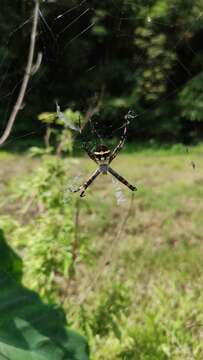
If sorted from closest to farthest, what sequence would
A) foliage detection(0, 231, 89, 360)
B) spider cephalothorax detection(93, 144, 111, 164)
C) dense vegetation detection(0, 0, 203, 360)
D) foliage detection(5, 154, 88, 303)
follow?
spider cephalothorax detection(93, 144, 111, 164), foliage detection(0, 231, 89, 360), dense vegetation detection(0, 0, 203, 360), foliage detection(5, 154, 88, 303)

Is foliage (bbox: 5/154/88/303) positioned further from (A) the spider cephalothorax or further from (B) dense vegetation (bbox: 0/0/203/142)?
(B) dense vegetation (bbox: 0/0/203/142)

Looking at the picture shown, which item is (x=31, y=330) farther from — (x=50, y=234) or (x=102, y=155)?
(x=50, y=234)

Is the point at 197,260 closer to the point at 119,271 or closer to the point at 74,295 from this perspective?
the point at 119,271

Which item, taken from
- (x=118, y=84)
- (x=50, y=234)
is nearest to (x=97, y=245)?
(x=50, y=234)

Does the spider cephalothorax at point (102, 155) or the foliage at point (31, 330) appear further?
the foliage at point (31, 330)

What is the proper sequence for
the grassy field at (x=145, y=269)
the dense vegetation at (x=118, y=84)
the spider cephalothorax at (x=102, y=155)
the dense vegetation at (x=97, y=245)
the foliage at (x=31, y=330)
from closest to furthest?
1. the spider cephalothorax at (x=102, y=155)
2. the foliage at (x=31, y=330)
3. the dense vegetation at (x=97, y=245)
4. the grassy field at (x=145, y=269)
5. the dense vegetation at (x=118, y=84)

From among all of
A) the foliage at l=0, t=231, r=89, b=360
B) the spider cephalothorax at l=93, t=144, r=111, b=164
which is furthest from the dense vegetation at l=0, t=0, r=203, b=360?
the spider cephalothorax at l=93, t=144, r=111, b=164

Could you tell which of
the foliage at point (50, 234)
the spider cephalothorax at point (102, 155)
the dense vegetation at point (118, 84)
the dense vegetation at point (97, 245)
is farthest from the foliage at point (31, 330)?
the dense vegetation at point (118, 84)

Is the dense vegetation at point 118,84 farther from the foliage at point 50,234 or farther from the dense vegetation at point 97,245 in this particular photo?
the foliage at point 50,234

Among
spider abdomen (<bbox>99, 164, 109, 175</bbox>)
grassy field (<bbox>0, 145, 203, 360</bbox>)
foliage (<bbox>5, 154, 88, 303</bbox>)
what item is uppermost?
spider abdomen (<bbox>99, 164, 109, 175</bbox>)

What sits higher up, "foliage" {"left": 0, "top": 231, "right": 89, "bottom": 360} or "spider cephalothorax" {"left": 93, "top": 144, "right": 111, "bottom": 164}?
"spider cephalothorax" {"left": 93, "top": 144, "right": 111, "bottom": 164}
